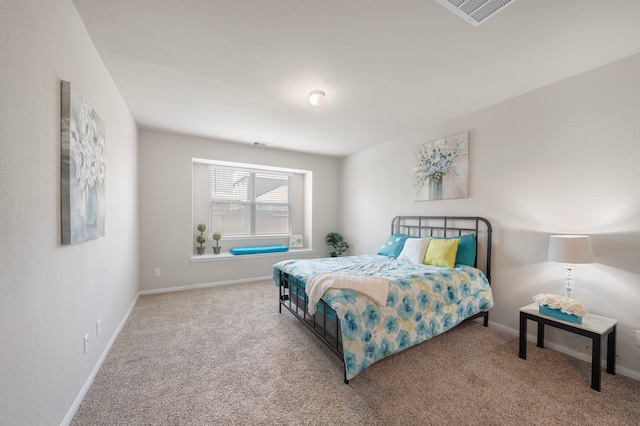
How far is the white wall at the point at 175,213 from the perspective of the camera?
3998mm

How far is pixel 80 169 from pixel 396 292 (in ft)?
8.17

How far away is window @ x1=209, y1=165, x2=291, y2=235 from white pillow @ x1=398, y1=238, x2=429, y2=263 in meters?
2.92

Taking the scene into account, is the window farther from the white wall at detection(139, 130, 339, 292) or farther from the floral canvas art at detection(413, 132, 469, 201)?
the floral canvas art at detection(413, 132, 469, 201)

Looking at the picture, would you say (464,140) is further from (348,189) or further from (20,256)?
(20,256)

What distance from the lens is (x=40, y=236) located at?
1.29 metres

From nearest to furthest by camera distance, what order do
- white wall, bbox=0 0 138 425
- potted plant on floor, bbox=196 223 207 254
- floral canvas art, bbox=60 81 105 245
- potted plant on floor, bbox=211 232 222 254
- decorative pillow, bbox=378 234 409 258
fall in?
white wall, bbox=0 0 138 425
floral canvas art, bbox=60 81 105 245
decorative pillow, bbox=378 234 409 258
potted plant on floor, bbox=196 223 207 254
potted plant on floor, bbox=211 232 222 254

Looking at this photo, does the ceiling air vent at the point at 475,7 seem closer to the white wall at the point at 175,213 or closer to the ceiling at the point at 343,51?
the ceiling at the point at 343,51

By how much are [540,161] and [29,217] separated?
3915 mm

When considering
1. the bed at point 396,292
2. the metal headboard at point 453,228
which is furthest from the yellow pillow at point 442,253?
the metal headboard at point 453,228

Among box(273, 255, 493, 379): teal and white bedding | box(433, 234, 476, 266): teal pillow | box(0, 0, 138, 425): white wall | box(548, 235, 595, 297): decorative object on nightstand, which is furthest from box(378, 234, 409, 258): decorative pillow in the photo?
box(0, 0, 138, 425): white wall

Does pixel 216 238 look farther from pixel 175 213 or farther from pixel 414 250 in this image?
pixel 414 250

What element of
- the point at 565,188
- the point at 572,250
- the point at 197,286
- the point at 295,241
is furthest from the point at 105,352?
the point at 565,188

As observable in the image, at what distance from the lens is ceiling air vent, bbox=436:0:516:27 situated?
1556mm

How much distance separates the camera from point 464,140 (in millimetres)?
3234
